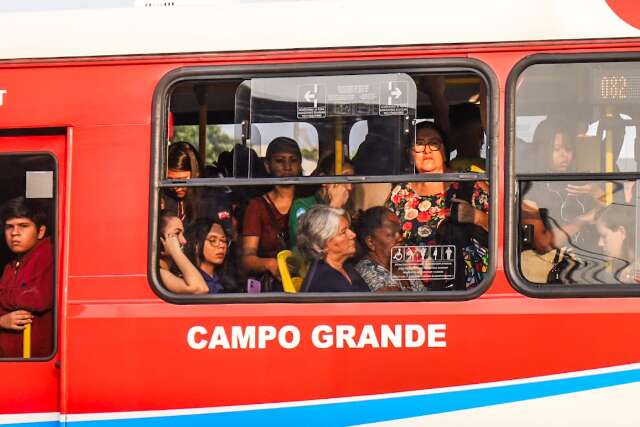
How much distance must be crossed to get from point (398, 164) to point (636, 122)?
1.19 meters

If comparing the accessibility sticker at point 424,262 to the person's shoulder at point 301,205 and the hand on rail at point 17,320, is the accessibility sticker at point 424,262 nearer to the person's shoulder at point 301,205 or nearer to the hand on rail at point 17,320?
the person's shoulder at point 301,205

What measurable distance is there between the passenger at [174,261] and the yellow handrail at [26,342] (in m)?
0.86

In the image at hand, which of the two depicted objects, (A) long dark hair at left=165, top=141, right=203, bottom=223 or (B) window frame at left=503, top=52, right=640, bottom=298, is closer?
(B) window frame at left=503, top=52, right=640, bottom=298

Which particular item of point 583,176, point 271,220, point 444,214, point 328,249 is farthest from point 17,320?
point 583,176

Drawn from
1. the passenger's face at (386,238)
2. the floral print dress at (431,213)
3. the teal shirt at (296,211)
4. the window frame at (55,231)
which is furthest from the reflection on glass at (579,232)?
the window frame at (55,231)

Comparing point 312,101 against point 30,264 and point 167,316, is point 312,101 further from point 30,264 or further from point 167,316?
point 30,264

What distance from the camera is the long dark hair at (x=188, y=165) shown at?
19.6 ft

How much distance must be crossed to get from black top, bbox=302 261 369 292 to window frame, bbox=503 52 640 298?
0.74 metres

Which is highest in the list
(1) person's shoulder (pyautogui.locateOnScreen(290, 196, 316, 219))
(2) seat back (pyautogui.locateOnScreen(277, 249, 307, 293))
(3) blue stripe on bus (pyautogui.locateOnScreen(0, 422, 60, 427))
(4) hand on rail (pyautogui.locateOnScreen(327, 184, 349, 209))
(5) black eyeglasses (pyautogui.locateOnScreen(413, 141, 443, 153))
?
(5) black eyeglasses (pyautogui.locateOnScreen(413, 141, 443, 153))

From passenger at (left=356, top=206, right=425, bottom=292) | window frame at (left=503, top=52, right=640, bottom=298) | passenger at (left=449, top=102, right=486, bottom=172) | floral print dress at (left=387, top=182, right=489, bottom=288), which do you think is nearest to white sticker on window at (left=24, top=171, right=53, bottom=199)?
passenger at (left=356, top=206, right=425, bottom=292)

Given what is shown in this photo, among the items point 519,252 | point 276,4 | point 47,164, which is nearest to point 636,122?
point 519,252

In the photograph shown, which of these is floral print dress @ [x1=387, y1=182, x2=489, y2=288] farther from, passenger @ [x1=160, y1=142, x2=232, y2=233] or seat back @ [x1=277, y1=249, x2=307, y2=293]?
passenger @ [x1=160, y1=142, x2=232, y2=233]

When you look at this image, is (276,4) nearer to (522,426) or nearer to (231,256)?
(231,256)

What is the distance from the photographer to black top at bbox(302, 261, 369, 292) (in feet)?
19.1
